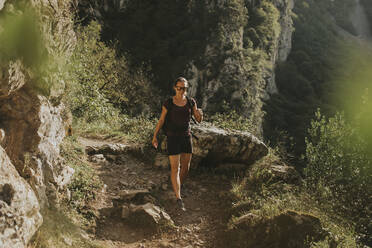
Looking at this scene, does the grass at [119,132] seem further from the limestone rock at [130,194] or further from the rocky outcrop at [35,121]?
the rocky outcrop at [35,121]

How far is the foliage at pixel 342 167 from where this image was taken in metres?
5.99

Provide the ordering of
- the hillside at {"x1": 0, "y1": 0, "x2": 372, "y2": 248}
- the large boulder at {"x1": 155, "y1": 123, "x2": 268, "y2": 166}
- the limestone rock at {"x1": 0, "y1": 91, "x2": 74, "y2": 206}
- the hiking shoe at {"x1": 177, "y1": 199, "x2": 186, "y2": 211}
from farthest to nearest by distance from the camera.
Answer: the large boulder at {"x1": 155, "y1": 123, "x2": 268, "y2": 166}, the hiking shoe at {"x1": 177, "y1": 199, "x2": 186, "y2": 211}, the limestone rock at {"x1": 0, "y1": 91, "x2": 74, "y2": 206}, the hillside at {"x1": 0, "y1": 0, "x2": 372, "y2": 248}

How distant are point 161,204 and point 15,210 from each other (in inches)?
93.4

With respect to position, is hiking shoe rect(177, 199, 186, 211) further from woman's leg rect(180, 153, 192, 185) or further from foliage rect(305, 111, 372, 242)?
foliage rect(305, 111, 372, 242)

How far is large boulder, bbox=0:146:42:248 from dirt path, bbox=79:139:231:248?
3.38 ft

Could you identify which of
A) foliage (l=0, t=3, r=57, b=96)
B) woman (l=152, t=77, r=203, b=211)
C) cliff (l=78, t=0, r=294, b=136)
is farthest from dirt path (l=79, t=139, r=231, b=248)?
cliff (l=78, t=0, r=294, b=136)

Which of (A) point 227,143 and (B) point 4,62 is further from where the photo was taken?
(A) point 227,143

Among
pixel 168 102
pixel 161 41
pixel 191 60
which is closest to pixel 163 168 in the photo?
pixel 168 102

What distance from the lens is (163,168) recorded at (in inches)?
228

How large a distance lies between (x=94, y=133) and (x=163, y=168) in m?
3.12

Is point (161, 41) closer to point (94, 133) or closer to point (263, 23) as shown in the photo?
point (263, 23)

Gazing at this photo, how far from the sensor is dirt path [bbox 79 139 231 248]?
141 inches

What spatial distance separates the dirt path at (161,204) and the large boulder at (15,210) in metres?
1.03

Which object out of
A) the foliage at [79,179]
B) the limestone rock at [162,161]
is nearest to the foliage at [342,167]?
the limestone rock at [162,161]
